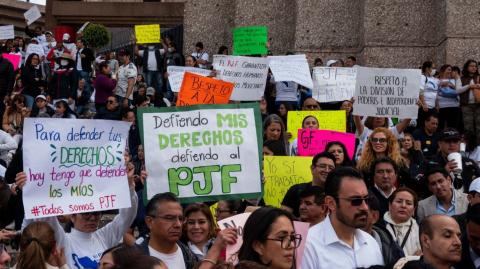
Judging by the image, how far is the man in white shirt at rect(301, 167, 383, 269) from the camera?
6234mm

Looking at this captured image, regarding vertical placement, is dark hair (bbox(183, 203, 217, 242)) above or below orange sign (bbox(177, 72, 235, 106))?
below

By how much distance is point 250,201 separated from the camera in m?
9.48

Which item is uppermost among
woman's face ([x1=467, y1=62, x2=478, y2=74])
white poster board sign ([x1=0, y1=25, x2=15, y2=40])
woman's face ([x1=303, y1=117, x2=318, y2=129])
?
white poster board sign ([x1=0, y1=25, x2=15, y2=40])

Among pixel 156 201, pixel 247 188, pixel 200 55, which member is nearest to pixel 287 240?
pixel 156 201

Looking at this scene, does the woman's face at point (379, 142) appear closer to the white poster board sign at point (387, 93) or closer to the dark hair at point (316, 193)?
the white poster board sign at point (387, 93)

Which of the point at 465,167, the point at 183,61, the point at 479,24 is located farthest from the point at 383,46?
the point at 465,167

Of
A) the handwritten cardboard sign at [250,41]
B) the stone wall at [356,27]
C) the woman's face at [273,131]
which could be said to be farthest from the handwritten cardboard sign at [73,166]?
the stone wall at [356,27]

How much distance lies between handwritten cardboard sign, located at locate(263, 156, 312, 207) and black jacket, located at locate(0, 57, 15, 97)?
34.1ft

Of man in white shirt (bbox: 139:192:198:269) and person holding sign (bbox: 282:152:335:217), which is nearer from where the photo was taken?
man in white shirt (bbox: 139:192:198:269)

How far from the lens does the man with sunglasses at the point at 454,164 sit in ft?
32.3

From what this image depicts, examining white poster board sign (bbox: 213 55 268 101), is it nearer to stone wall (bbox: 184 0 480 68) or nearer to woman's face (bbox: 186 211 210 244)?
woman's face (bbox: 186 211 210 244)

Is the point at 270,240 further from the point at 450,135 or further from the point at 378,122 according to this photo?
the point at 378,122

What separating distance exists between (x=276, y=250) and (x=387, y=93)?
6963mm

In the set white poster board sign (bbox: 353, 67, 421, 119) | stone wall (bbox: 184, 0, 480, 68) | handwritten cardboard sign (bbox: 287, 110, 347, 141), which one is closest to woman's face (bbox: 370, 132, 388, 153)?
white poster board sign (bbox: 353, 67, 421, 119)
